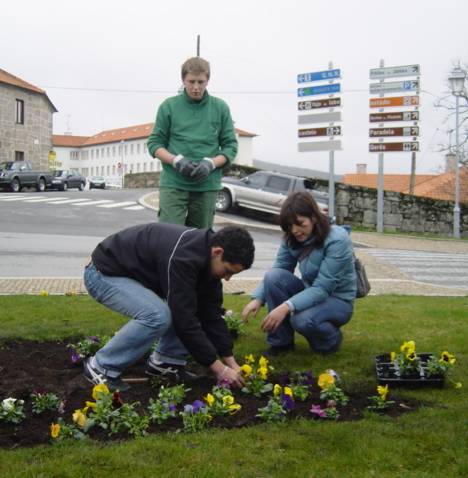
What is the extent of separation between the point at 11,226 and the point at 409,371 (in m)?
14.7

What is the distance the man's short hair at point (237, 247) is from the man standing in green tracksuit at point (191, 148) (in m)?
1.81

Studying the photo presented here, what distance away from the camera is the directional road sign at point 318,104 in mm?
23312

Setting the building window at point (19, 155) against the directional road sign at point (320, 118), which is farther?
the building window at point (19, 155)

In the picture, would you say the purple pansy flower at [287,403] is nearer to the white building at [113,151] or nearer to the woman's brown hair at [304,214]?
the woman's brown hair at [304,214]

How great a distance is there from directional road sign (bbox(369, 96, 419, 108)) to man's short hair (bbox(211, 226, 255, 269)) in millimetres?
22171

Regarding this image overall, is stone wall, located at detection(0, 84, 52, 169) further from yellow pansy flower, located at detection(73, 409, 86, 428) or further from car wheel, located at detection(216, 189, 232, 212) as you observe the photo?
yellow pansy flower, located at detection(73, 409, 86, 428)

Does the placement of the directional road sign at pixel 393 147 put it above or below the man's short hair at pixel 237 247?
above

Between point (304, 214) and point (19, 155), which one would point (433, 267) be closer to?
point (304, 214)

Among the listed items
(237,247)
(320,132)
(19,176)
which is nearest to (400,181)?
(19,176)

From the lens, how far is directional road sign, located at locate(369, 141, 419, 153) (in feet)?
80.5

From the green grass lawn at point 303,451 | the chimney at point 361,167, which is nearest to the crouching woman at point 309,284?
the green grass lawn at point 303,451

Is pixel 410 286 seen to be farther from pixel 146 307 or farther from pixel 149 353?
pixel 146 307

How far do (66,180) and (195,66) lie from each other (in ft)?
135

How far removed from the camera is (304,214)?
4.63 metres
